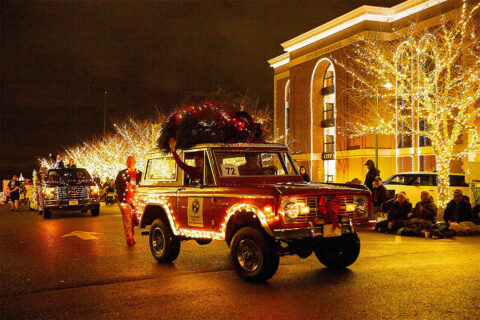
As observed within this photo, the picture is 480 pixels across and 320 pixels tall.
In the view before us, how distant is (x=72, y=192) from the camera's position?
69.2 feet

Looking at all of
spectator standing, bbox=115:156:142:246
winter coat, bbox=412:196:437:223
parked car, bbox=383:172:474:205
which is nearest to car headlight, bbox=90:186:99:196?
spectator standing, bbox=115:156:142:246

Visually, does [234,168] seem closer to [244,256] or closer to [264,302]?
[244,256]

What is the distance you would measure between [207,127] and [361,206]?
9.82 ft

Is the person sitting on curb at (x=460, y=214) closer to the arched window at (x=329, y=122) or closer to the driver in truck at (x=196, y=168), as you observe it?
the driver in truck at (x=196, y=168)

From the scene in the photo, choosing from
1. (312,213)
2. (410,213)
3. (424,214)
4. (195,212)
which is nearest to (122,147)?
(410,213)

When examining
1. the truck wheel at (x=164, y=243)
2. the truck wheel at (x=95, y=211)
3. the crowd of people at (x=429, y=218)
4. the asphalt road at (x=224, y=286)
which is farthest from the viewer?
the truck wheel at (x=95, y=211)

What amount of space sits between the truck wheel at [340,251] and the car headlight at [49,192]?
48.7 ft

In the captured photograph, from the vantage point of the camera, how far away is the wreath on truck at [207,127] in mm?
8953

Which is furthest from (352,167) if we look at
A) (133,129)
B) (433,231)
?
(433,231)

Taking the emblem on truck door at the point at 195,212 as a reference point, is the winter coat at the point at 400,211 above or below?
below

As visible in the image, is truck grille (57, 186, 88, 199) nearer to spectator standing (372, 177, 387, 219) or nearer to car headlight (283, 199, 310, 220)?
spectator standing (372, 177, 387, 219)

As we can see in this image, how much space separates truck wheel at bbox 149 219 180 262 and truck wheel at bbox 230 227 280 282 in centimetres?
195

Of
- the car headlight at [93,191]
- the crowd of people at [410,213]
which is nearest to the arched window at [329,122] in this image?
the car headlight at [93,191]

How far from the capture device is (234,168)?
849cm
